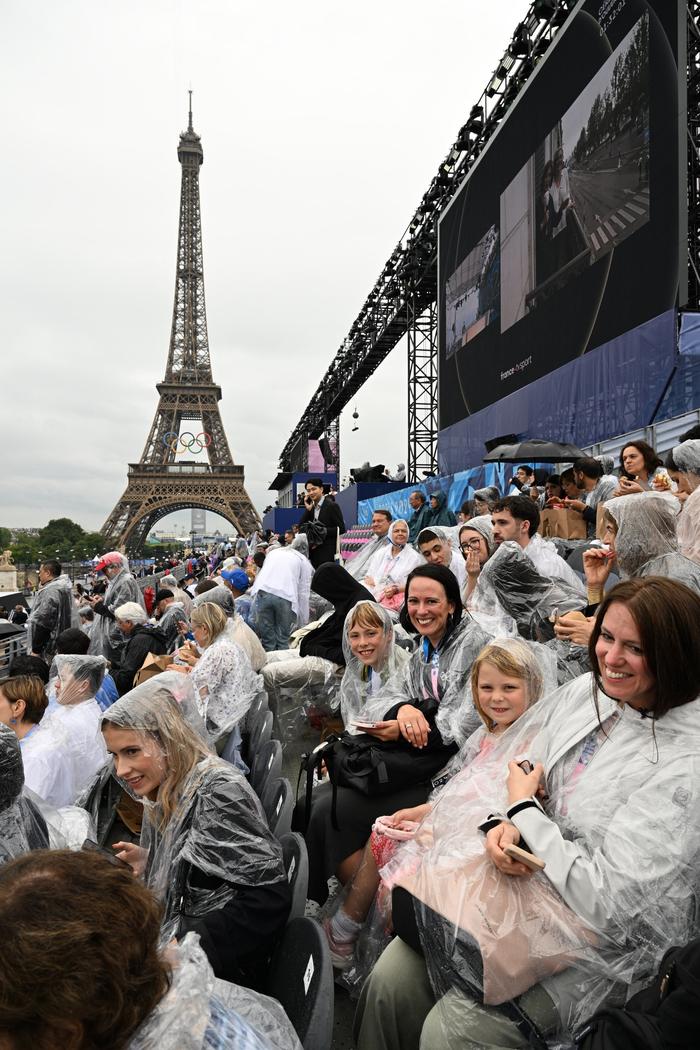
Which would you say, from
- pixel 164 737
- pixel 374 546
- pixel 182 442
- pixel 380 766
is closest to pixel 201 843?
pixel 164 737

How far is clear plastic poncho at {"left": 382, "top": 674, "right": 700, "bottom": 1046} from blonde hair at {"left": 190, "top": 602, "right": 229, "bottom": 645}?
2.52 meters

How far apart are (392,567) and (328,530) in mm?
1558

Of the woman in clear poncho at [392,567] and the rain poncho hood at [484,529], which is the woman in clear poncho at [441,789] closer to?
the rain poncho hood at [484,529]

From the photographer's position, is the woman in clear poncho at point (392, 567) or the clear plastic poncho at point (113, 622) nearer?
the woman in clear poncho at point (392, 567)

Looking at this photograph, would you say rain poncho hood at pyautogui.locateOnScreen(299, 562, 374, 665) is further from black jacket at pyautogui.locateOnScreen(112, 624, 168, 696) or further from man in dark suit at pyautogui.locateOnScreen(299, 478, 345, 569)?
man in dark suit at pyautogui.locateOnScreen(299, 478, 345, 569)

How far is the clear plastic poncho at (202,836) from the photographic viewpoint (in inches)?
65.2

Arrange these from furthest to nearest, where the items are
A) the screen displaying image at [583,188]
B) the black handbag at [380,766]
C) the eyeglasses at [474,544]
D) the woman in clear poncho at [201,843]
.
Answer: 1. the screen displaying image at [583,188]
2. the eyeglasses at [474,544]
3. the black handbag at [380,766]
4. the woman in clear poncho at [201,843]

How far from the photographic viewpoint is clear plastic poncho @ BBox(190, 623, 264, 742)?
3.20m

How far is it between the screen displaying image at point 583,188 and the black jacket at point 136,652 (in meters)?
7.27

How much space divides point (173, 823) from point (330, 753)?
0.71m

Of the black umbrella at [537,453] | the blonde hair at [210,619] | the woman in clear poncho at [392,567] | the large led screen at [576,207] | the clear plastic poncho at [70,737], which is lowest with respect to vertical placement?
the clear plastic poncho at [70,737]

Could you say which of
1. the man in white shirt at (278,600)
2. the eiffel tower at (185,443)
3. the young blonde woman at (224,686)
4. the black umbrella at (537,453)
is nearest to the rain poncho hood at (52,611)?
the man in white shirt at (278,600)

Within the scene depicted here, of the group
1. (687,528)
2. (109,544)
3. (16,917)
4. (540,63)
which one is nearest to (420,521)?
(687,528)

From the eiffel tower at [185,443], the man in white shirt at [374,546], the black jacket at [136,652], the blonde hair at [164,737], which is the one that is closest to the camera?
the blonde hair at [164,737]
